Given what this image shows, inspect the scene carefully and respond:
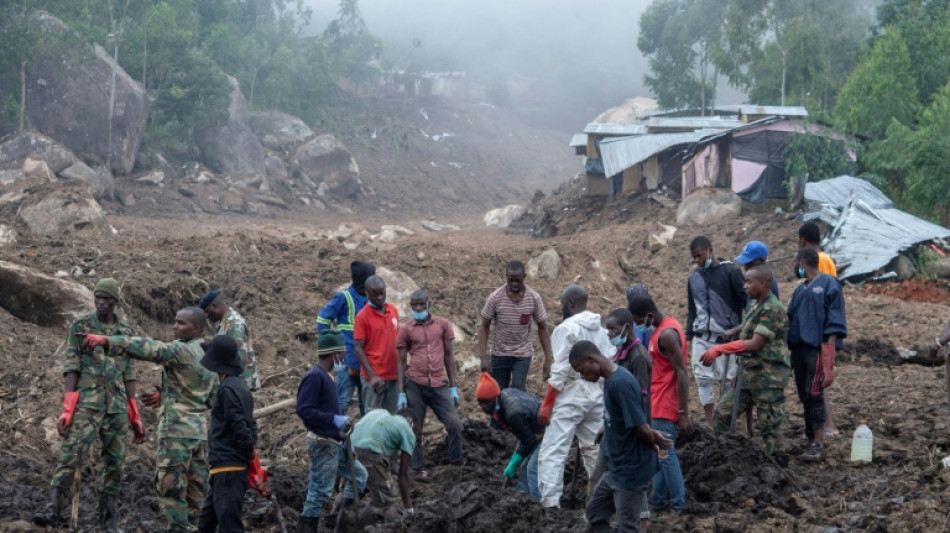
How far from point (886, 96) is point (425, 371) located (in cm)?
2352

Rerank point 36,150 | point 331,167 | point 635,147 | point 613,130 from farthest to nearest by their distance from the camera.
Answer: point 331,167 < point 613,130 < point 635,147 < point 36,150

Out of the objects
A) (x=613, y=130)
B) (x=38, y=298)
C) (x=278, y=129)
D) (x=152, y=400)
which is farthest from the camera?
(x=278, y=129)

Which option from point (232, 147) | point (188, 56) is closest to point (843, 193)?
point (188, 56)

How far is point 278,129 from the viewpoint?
46.4 m

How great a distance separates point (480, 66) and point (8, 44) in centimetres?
5885

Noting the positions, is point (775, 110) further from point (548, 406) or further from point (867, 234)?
point (548, 406)

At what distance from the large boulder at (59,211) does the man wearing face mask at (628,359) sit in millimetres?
15681

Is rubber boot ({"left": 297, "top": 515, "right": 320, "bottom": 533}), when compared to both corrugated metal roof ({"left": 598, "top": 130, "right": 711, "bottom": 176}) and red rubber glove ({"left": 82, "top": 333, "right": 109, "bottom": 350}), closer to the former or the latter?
red rubber glove ({"left": 82, "top": 333, "right": 109, "bottom": 350})

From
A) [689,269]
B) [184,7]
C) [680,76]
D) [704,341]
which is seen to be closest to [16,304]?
[704,341]

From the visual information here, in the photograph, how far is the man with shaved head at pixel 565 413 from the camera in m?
7.03

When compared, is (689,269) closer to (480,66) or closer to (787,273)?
(787,273)

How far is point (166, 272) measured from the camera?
542 inches

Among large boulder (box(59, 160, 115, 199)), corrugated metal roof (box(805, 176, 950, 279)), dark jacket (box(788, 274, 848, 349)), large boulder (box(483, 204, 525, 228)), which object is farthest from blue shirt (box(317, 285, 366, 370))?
large boulder (box(483, 204, 525, 228))

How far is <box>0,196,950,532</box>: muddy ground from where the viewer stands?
22.6ft
